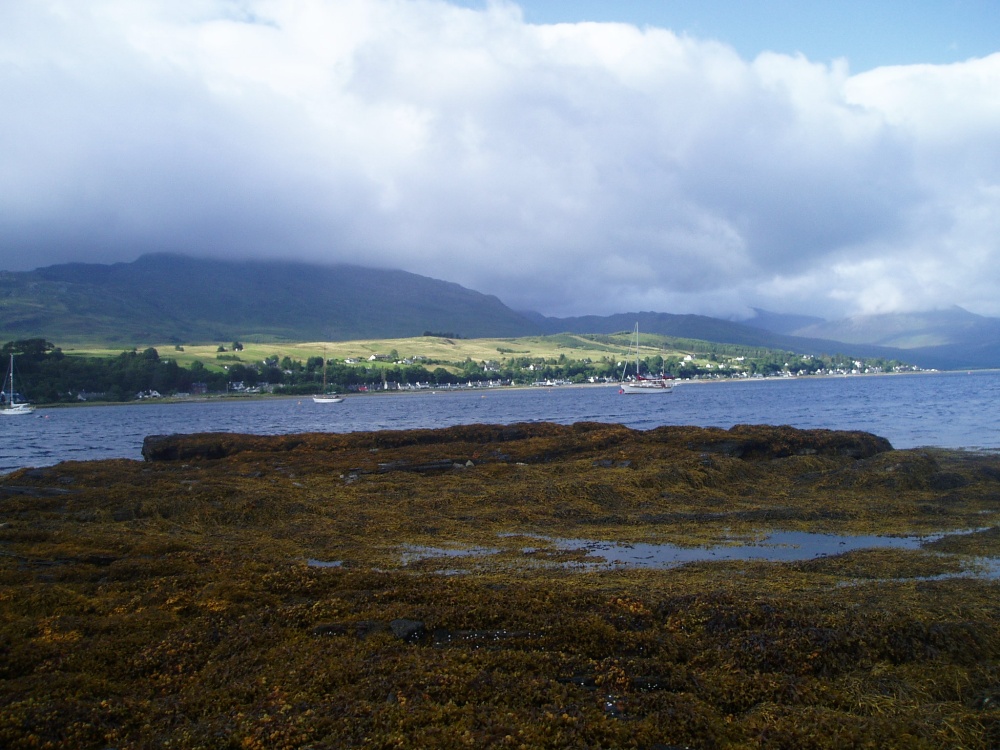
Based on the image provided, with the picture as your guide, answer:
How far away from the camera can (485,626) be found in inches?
360

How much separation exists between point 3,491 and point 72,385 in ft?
456

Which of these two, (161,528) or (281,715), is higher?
(281,715)

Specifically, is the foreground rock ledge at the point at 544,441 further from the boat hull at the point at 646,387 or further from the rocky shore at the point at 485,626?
the boat hull at the point at 646,387

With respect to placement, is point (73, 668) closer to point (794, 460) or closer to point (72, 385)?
point (794, 460)

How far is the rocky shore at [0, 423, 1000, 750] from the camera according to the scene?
21.3 feet

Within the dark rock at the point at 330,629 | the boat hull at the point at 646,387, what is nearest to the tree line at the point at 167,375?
the boat hull at the point at 646,387

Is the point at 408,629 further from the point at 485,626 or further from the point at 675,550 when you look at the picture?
the point at 675,550

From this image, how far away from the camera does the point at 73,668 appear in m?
7.88

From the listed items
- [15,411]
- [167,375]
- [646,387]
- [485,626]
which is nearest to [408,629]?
[485,626]

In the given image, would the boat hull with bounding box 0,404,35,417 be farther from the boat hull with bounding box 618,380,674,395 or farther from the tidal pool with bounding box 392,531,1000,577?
the tidal pool with bounding box 392,531,1000,577

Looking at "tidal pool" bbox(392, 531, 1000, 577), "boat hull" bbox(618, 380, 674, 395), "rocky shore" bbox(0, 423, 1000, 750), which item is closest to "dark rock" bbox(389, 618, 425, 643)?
"rocky shore" bbox(0, 423, 1000, 750)

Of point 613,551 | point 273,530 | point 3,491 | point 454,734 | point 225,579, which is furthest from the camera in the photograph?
point 3,491

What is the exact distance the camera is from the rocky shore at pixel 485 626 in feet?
21.3

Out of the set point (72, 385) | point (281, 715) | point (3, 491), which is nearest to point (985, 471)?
point (281, 715)
